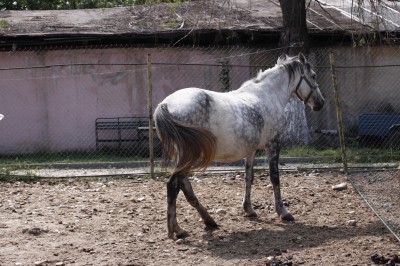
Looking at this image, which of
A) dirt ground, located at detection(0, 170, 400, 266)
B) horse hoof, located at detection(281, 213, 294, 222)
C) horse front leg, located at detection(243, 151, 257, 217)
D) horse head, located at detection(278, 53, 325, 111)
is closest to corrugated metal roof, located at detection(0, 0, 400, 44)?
dirt ground, located at detection(0, 170, 400, 266)

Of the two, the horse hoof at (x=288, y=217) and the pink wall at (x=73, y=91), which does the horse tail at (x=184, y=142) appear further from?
the pink wall at (x=73, y=91)

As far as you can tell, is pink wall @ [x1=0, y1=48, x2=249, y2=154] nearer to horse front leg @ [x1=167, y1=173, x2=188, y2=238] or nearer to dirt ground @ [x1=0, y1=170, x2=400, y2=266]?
dirt ground @ [x1=0, y1=170, x2=400, y2=266]

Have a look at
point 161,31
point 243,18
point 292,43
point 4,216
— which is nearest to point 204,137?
point 4,216

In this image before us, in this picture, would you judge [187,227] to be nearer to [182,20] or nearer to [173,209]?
[173,209]

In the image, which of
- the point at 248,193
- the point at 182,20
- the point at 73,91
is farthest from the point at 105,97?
the point at 248,193

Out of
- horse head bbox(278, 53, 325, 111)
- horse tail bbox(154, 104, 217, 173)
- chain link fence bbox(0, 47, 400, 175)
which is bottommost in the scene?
chain link fence bbox(0, 47, 400, 175)

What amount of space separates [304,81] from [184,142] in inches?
100

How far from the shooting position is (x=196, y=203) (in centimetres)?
783

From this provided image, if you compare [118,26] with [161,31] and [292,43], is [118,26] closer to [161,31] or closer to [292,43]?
[161,31]

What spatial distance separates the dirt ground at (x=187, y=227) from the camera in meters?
6.74

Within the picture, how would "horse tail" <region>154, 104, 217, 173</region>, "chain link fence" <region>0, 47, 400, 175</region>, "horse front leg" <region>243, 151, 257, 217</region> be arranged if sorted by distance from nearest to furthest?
"horse tail" <region>154, 104, 217, 173</region>
"horse front leg" <region>243, 151, 257, 217</region>
"chain link fence" <region>0, 47, 400, 175</region>

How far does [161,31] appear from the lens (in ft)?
52.9

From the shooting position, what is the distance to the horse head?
9.08 meters

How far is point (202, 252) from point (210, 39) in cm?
1032
